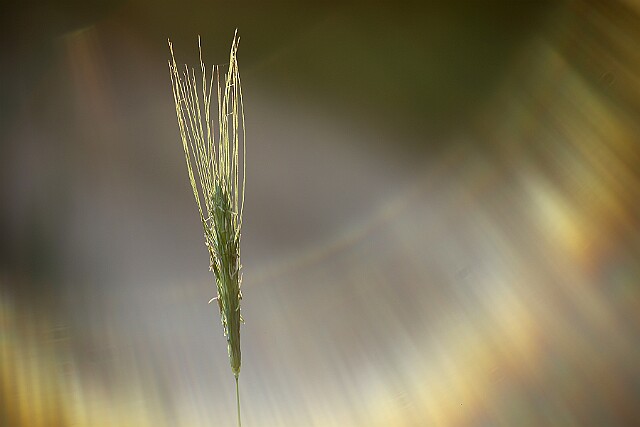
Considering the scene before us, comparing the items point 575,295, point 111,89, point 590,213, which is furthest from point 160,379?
point 590,213

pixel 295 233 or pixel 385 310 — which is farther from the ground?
pixel 295 233

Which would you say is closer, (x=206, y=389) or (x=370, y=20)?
(x=206, y=389)

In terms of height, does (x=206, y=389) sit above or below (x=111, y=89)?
below

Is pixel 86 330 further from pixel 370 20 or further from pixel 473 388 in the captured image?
pixel 370 20

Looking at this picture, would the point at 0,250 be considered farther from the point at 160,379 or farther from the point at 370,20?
the point at 370,20

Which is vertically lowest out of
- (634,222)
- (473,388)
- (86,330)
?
(473,388)

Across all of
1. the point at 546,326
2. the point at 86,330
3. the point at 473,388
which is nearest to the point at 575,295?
the point at 546,326
